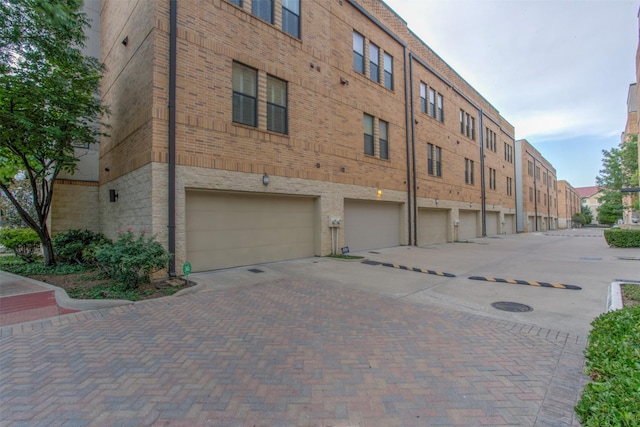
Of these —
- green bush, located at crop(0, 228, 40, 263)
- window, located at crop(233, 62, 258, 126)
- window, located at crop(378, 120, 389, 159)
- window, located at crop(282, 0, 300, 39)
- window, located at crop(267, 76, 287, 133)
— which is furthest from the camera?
window, located at crop(378, 120, 389, 159)

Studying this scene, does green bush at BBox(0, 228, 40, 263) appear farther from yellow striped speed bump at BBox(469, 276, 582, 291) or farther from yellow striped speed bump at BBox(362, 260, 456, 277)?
yellow striped speed bump at BBox(469, 276, 582, 291)

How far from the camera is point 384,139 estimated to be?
14484 mm

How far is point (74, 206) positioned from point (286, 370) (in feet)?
44.2

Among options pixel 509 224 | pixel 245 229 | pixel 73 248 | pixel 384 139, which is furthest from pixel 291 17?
pixel 509 224

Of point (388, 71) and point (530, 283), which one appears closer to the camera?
point (530, 283)

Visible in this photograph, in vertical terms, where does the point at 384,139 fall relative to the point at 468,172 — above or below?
above

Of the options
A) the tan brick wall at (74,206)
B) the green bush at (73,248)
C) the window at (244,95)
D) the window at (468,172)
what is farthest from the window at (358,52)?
the tan brick wall at (74,206)

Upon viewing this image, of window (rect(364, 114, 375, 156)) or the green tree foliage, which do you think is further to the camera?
the green tree foliage

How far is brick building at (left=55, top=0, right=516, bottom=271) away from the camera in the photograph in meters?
7.55

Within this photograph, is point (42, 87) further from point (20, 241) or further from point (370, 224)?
point (370, 224)

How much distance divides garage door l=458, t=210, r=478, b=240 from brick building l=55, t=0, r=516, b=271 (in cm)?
539

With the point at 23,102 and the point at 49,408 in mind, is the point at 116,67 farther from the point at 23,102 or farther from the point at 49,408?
the point at 49,408

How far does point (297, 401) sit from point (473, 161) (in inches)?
951

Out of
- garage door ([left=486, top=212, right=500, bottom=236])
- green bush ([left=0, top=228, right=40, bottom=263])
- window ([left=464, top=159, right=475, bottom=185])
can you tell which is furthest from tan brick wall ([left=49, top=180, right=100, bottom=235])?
garage door ([left=486, top=212, right=500, bottom=236])
